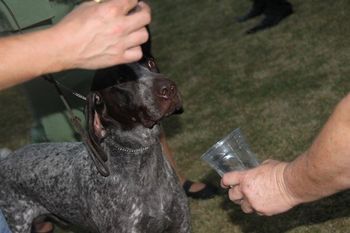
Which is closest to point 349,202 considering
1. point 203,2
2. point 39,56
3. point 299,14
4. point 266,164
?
point 266,164

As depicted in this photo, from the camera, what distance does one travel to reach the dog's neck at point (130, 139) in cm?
385

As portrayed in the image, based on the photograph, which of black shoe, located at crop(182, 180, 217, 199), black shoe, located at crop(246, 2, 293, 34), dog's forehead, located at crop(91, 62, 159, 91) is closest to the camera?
dog's forehead, located at crop(91, 62, 159, 91)

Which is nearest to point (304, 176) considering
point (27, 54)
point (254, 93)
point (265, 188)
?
point (265, 188)

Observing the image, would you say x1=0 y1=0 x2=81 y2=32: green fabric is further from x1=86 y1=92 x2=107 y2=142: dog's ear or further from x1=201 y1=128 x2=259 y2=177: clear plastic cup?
x1=201 y1=128 x2=259 y2=177: clear plastic cup

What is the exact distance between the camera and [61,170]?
164 inches

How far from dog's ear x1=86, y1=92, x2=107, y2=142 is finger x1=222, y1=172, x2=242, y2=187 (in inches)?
39.6

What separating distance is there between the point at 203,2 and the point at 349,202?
8087mm

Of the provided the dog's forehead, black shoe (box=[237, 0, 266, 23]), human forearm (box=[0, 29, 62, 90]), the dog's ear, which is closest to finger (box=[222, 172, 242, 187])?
the dog's forehead

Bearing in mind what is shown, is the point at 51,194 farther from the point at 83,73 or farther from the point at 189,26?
the point at 189,26

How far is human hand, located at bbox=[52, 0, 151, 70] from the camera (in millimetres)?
2242

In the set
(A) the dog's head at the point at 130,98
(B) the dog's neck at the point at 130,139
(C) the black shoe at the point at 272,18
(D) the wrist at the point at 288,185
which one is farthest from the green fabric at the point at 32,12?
(C) the black shoe at the point at 272,18

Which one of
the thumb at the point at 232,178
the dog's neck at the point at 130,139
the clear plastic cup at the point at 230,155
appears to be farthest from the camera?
the dog's neck at the point at 130,139

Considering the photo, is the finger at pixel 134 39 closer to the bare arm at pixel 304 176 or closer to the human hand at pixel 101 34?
the human hand at pixel 101 34

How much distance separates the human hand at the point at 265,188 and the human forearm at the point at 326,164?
57mm
